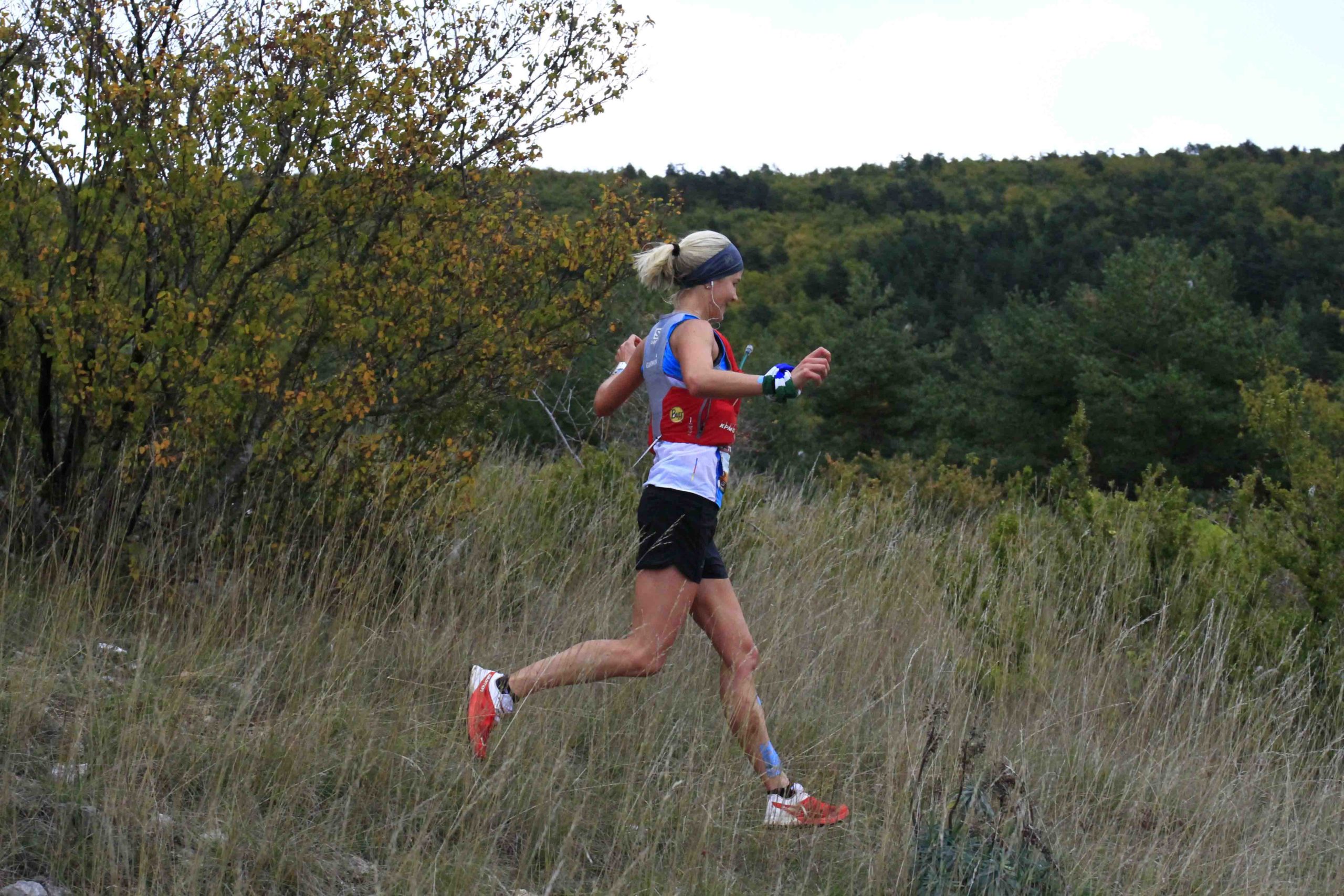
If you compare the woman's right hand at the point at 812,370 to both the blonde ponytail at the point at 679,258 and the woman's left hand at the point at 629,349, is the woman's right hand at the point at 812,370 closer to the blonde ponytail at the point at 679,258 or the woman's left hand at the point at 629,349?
the blonde ponytail at the point at 679,258

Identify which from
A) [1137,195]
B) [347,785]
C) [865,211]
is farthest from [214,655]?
[865,211]

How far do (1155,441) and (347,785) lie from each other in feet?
99.2

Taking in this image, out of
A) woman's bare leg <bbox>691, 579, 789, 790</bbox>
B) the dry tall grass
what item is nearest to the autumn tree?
the dry tall grass

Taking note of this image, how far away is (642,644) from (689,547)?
29 cm

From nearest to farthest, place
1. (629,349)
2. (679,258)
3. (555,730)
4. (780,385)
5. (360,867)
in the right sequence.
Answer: (360,867) → (780,385) → (679,258) → (555,730) → (629,349)

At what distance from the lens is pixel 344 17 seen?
4.20 meters

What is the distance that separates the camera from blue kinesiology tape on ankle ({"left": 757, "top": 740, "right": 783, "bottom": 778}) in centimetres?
325

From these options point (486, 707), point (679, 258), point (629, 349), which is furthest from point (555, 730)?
point (679, 258)

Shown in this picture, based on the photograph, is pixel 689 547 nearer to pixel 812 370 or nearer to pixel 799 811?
pixel 812 370

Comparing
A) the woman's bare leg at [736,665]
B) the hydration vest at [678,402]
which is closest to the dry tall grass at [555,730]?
the woman's bare leg at [736,665]

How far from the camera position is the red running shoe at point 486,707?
3309 millimetres

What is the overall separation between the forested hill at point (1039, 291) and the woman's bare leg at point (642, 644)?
270cm

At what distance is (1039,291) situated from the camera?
4994cm

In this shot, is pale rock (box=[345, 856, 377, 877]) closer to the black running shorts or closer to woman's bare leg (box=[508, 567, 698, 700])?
woman's bare leg (box=[508, 567, 698, 700])
